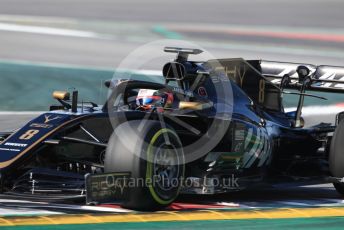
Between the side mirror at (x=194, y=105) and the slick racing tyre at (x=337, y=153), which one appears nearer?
the side mirror at (x=194, y=105)

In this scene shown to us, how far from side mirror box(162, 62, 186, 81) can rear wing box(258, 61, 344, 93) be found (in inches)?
67.4

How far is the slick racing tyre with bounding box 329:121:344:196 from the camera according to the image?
359 inches

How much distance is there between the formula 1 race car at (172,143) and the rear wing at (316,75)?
0.59m

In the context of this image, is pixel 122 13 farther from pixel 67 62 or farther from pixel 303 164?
pixel 303 164

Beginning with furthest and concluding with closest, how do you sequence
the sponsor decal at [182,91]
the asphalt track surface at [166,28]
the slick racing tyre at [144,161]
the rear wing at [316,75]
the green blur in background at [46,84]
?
the asphalt track surface at [166,28], the green blur in background at [46,84], the rear wing at [316,75], the sponsor decal at [182,91], the slick racing tyre at [144,161]

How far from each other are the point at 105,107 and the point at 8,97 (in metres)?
6.61

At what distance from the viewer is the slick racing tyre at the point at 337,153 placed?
29.9 feet

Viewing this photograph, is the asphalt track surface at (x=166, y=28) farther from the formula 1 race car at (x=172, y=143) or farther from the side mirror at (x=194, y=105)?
the side mirror at (x=194, y=105)

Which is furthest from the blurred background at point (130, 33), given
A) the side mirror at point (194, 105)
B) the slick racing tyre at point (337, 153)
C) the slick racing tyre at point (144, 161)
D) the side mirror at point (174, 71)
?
the slick racing tyre at point (144, 161)

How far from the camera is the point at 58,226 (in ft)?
21.7

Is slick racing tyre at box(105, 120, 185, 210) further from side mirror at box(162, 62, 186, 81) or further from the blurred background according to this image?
the blurred background

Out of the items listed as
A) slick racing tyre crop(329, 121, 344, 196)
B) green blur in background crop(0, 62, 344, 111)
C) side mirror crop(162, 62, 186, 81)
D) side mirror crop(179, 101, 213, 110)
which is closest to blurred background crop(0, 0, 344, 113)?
green blur in background crop(0, 62, 344, 111)

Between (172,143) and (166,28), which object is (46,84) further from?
(172,143)

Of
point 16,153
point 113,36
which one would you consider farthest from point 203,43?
point 16,153
